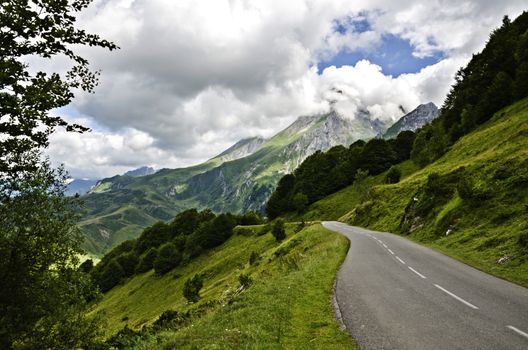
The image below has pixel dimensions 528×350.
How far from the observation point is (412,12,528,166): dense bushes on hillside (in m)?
73.2

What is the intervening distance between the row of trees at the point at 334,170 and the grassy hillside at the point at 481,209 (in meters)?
49.7

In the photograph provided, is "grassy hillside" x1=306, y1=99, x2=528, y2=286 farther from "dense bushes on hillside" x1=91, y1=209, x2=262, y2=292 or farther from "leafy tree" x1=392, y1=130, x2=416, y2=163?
"dense bushes on hillside" x1=91, y1=209, x2=262, y2=292

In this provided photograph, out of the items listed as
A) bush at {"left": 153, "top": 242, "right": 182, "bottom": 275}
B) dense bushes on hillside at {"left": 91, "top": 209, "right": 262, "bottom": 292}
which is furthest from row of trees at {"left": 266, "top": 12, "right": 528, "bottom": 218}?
bush at {"left": 153, "top": 242, "right": 182, "bottom": 275}

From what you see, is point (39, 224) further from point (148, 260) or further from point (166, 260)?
point (148, 260)

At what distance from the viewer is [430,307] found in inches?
560

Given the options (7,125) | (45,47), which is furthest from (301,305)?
(45,47)

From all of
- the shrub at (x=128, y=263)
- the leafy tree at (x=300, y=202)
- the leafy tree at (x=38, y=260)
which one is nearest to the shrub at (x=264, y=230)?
the leafy tree at (x=300, y=202)

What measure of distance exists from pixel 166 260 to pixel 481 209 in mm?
82695

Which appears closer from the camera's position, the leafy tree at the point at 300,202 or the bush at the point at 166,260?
the bush at the point at 166,260

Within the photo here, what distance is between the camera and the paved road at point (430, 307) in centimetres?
1083

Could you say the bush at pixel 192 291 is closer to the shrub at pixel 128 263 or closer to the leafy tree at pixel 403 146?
the shrub at pixel 128 263

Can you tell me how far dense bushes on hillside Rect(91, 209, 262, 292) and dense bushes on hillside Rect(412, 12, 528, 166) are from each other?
189 ft

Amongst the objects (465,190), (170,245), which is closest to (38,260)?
(465,190)

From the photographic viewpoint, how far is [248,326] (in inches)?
489
